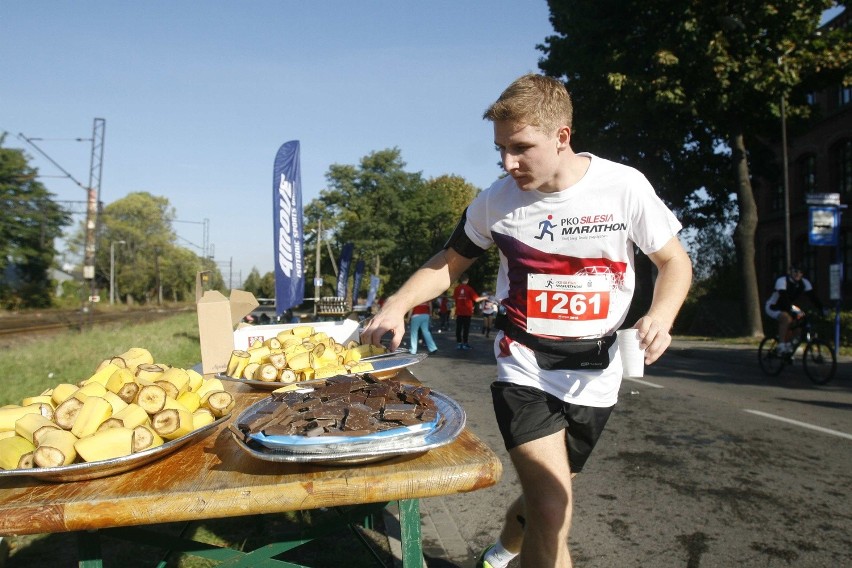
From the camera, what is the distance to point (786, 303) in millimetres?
12000

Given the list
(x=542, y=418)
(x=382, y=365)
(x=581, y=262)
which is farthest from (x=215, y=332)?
(x=581, y=262)

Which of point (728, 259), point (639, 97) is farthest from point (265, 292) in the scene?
point (639, 97)

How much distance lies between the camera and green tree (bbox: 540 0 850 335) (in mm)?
18531

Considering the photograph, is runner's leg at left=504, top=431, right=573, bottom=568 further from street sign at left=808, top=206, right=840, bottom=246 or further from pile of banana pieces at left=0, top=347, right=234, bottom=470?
street sign at left=808, top=206, right=840, bottom=246

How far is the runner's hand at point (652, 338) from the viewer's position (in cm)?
196

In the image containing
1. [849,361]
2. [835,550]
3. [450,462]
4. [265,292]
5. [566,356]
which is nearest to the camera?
[450,462]

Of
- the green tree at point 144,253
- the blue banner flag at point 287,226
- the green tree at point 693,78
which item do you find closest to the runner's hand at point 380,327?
the blue banner flag at point 287,226

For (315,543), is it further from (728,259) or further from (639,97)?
(728,259)

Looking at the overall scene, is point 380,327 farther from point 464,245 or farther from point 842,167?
point 842,167

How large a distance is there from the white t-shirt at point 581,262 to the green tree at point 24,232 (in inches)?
2153

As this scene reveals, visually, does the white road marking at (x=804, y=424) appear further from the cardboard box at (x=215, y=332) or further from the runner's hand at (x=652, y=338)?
the cardboard box at (x=215, y=332)

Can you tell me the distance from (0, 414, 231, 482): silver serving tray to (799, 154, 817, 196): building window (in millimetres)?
34457

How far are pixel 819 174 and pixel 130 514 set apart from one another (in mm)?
34223

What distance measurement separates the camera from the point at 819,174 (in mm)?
29625
